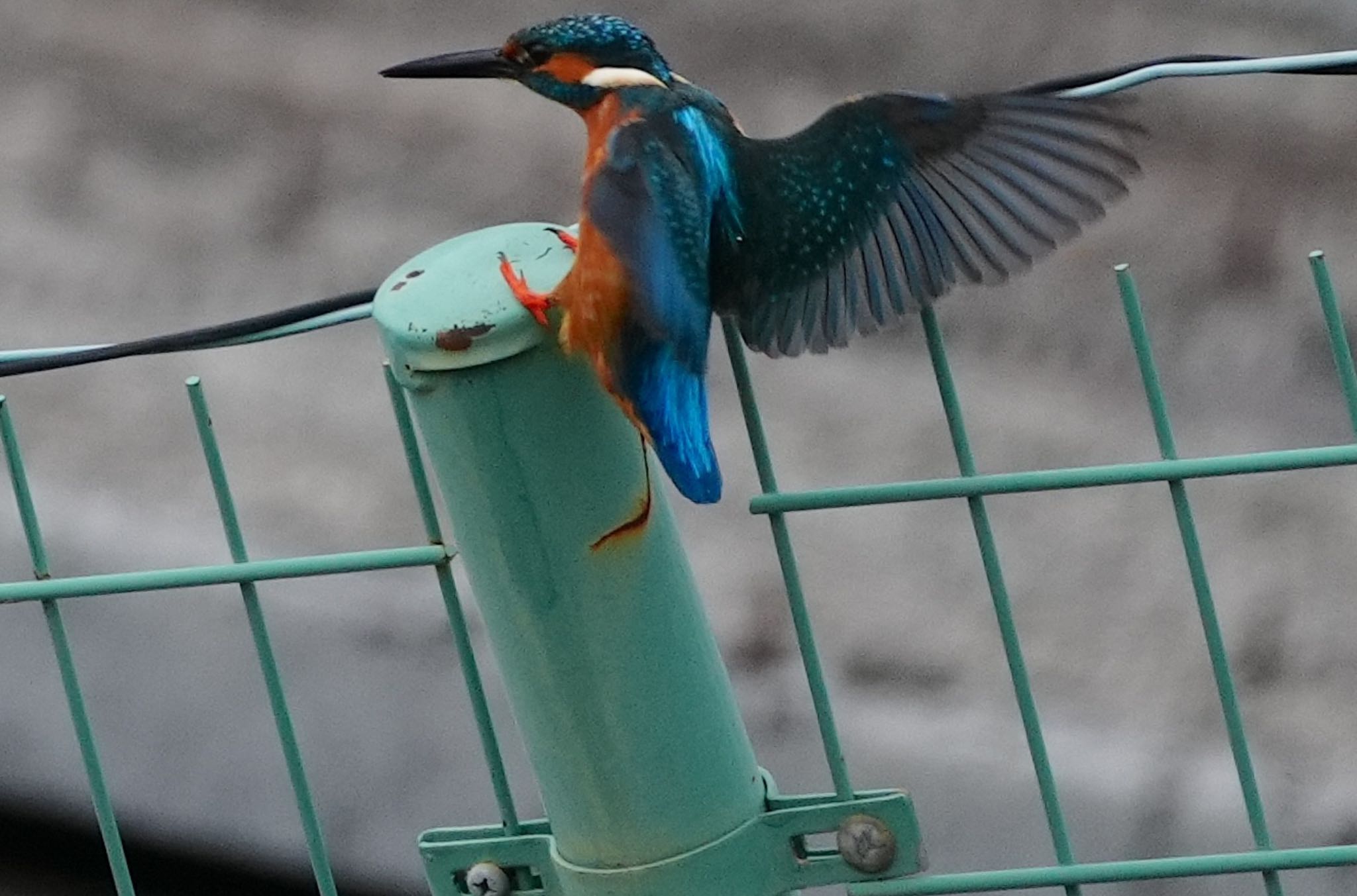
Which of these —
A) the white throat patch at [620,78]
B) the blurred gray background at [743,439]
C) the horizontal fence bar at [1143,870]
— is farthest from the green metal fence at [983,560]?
the blurred gray background at [743,439]

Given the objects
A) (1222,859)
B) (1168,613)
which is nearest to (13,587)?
(1222,859)

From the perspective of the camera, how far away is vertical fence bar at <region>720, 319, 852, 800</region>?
133cm

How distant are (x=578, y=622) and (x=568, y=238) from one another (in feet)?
0.85

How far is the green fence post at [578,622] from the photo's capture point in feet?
4.14

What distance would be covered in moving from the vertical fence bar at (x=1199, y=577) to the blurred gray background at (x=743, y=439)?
141 centimetres

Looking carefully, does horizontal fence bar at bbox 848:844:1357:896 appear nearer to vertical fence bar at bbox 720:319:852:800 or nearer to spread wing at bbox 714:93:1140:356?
vertical fence bar at bbox 720:319:852:800

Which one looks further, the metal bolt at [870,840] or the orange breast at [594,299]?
the metal bolt at [870,840]

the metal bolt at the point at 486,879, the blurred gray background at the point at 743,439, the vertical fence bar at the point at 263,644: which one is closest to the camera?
the vertical fence bar at the point at 263,644

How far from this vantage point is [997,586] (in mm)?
1360

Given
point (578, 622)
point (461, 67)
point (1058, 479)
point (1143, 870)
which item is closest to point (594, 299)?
point (578, 622)

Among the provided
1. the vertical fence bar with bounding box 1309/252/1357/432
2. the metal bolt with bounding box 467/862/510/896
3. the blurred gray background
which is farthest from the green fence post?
the blurred gray background

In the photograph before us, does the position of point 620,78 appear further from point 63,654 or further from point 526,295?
point 63,654

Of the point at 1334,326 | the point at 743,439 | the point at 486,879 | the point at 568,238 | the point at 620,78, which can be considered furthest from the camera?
the point at 743,439

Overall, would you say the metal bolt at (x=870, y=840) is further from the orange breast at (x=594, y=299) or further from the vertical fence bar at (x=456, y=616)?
the orange breast at (x=594, y=299)
